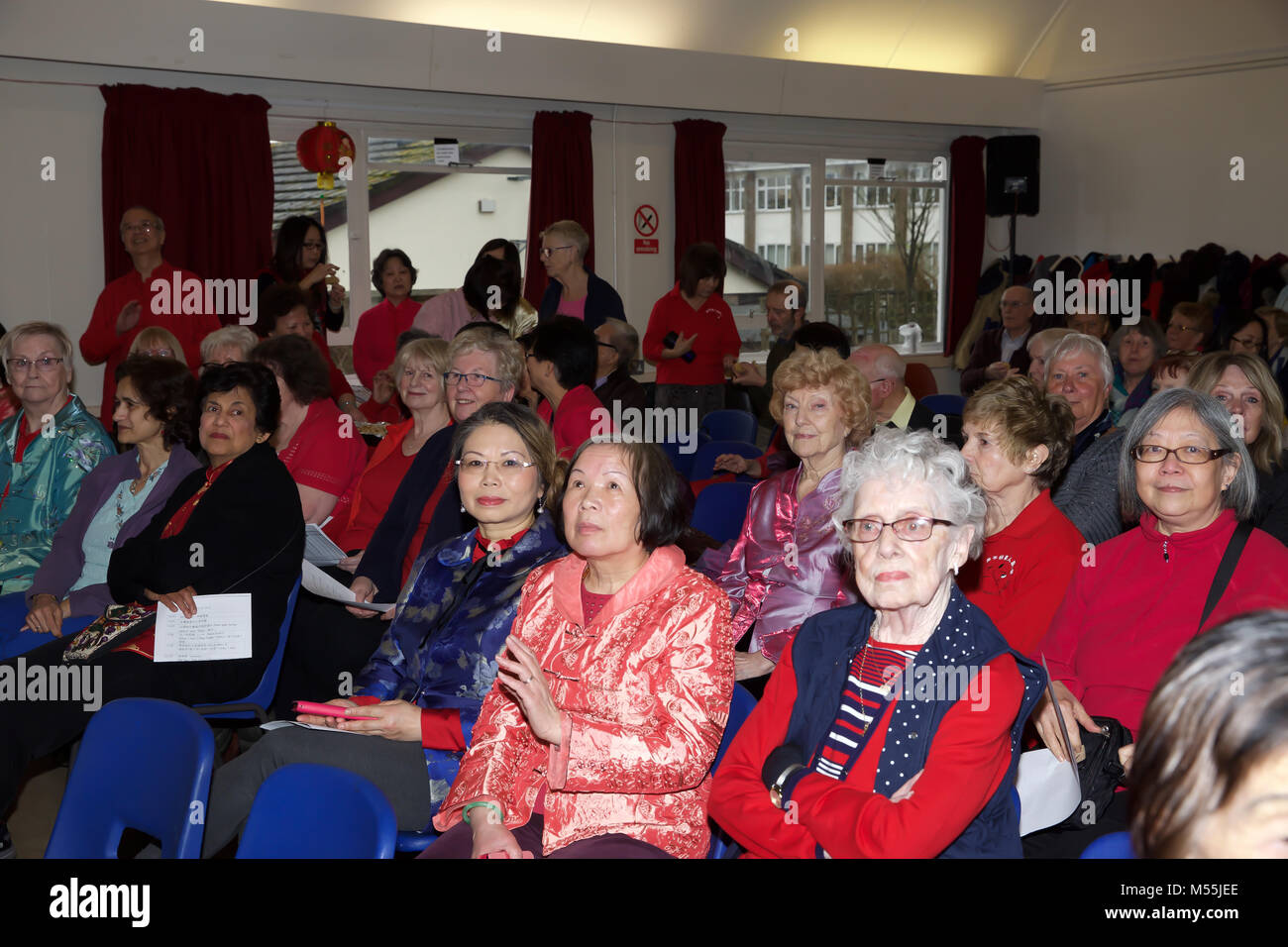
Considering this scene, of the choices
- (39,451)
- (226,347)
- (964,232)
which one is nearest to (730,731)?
(39,451)

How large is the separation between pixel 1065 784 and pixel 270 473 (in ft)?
7.37

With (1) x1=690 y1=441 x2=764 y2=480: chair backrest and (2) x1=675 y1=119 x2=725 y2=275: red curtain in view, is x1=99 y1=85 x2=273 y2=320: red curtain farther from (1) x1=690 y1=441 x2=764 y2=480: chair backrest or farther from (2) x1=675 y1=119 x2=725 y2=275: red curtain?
(1) x1=690 y1=441 x2=764 y2=480: chair backrest

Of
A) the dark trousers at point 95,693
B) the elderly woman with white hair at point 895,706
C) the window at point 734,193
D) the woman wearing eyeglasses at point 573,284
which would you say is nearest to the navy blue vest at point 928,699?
the elderly woman with white hair at point 895,706

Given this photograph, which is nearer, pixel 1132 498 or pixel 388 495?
pixel 1132 498

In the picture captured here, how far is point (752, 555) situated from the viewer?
3236mm

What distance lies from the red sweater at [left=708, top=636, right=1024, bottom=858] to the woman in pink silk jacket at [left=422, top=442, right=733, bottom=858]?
18 cm

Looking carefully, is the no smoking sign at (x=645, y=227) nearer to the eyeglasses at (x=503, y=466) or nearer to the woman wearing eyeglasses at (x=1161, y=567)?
the eyeglasses at (x=503, y=466)

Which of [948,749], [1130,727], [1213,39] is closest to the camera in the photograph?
[948,749]

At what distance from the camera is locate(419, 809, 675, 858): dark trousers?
202cm

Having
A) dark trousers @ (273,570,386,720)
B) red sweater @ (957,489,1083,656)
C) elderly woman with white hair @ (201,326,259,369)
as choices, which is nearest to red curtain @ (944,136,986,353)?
elderly woman with white hair @ (201,326,259,369)

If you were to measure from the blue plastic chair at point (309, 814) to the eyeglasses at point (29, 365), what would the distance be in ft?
9.26

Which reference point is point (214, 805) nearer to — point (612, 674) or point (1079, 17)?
point (612, 674)

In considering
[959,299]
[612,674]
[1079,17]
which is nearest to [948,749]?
[612,674]

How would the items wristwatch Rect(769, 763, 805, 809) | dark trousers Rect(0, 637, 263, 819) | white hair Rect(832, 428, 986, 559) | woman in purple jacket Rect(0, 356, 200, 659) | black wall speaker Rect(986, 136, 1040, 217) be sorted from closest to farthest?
wristwatch Rect(769, 763, 805, 809) → white hair Rect(832, 428, 986, 559) → dark trousers Rect(0, 637, 263, 819) → woman in purple jacket Rect(0, 356, 200, 659) → black wall speaker Rect(986, 136, 1040, 217)
